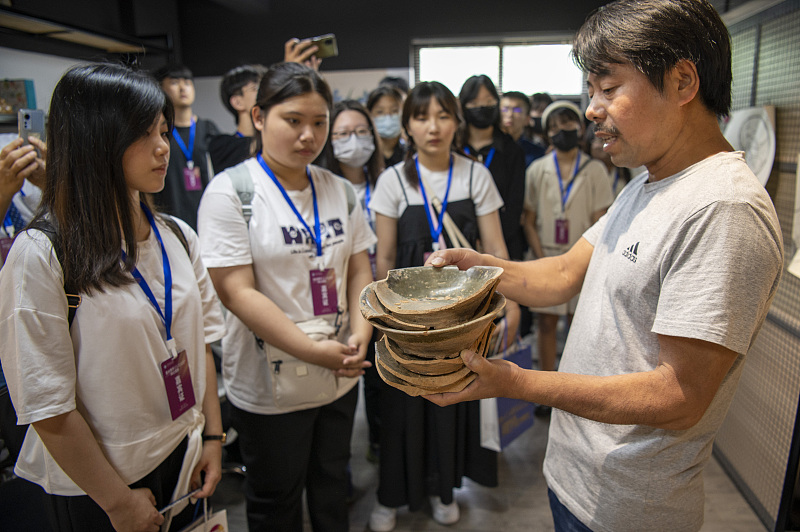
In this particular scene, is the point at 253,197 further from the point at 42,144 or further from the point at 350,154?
the point at 350,154

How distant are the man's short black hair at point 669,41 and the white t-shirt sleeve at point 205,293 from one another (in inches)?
49.1

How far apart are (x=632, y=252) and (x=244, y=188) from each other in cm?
127

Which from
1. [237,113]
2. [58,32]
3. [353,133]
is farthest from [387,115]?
[58,32]

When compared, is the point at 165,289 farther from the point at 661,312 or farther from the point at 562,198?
the point at 562,198

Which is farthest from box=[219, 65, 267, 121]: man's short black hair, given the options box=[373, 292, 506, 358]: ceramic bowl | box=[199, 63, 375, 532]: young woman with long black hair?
box=[373, 292, 506, 358]: ceramic bowl

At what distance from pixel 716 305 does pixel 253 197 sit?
142 cm

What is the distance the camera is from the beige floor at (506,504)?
251 cm

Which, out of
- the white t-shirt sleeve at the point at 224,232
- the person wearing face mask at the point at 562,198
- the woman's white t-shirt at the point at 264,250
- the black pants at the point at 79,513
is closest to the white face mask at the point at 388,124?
the person wearing face mask at the point at 562,198

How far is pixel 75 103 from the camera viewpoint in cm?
121

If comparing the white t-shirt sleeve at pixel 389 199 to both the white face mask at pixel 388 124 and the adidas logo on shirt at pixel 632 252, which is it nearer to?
the white face mask at pixel 388 124

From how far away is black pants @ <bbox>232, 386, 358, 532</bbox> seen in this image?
6.03 feet

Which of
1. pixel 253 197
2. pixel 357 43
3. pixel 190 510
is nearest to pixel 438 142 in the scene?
Result: pixel 253 197

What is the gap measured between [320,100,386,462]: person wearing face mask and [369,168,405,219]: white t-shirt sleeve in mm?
341

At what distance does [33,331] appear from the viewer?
1.09 m
